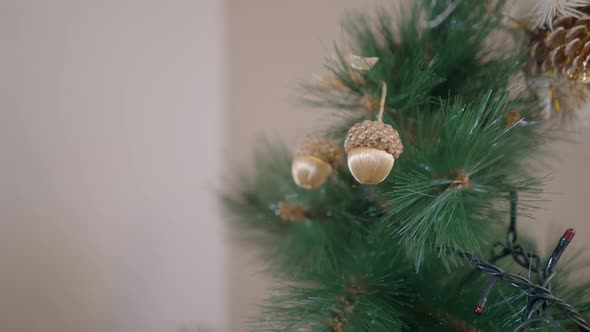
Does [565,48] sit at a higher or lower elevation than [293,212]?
higher

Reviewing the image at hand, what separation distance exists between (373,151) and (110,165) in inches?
19.8

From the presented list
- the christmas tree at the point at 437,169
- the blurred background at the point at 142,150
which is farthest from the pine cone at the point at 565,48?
the blurred background at the point at 142,150

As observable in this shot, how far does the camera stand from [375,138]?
27 cm

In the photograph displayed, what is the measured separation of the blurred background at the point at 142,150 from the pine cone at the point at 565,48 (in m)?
0.14

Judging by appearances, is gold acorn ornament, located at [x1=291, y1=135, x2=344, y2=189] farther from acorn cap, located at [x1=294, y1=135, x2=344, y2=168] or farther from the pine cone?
the pine cone

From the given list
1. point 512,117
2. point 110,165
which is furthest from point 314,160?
point 110,165

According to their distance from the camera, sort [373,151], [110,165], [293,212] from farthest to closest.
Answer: [110,165] → [293,212] → [373,151]

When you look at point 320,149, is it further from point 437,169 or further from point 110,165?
point 110,165

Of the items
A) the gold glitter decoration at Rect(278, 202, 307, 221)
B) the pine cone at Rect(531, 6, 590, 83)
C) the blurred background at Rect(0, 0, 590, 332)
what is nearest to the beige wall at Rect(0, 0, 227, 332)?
the blurred background at Rect(0, 0, 590, 332)

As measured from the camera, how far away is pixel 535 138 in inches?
13.6

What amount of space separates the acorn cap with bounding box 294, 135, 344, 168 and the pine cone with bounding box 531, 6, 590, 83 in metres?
0.18

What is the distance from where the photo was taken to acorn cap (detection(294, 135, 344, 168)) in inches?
13.8

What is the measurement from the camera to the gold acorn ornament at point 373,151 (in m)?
0.26

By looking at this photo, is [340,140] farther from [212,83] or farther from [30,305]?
[212,83]
